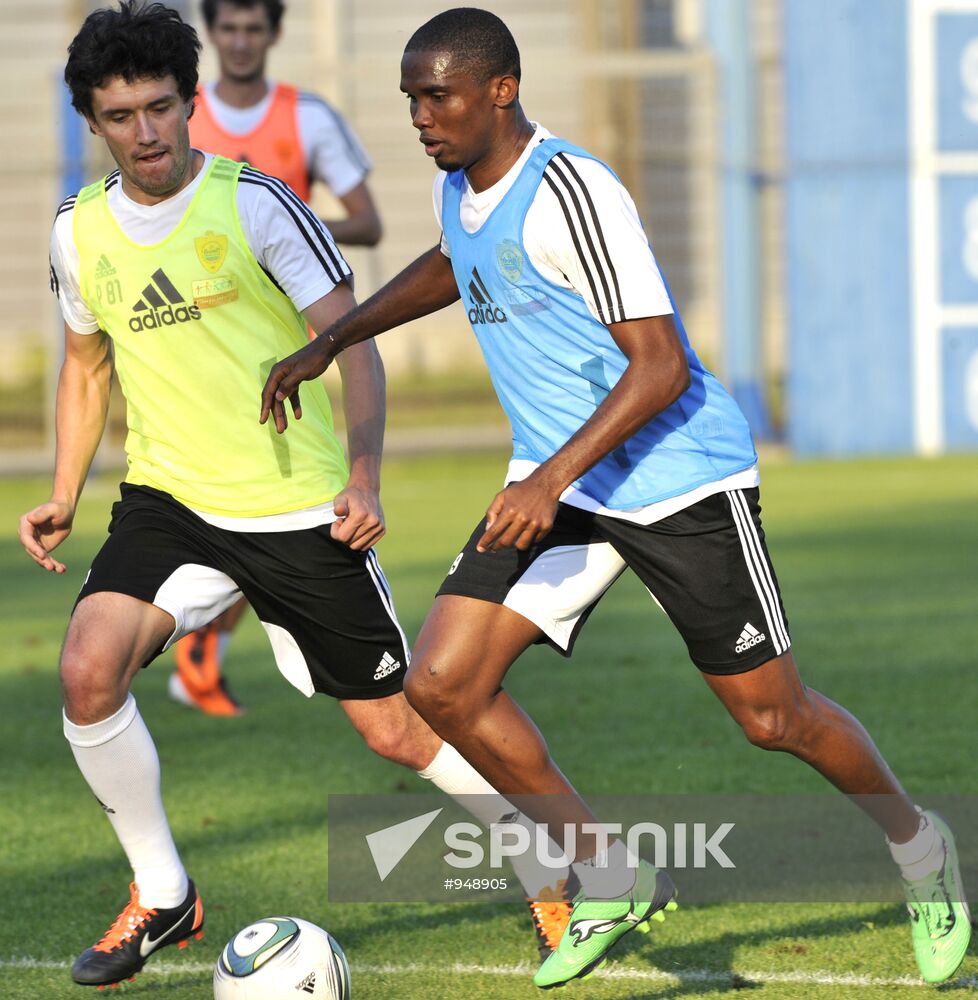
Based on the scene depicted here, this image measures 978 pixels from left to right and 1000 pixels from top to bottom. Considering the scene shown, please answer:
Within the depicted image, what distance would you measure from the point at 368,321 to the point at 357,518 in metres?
0.52

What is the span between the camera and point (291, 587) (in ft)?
14.7

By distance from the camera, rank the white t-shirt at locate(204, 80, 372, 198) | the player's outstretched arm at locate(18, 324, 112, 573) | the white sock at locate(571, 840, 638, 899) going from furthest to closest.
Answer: the white t-shirt at locate(204, 80, 372, 198) < the player's outstretched arm at locate(18, 324, 112, 573) < the white sock at locate(571, 840, 638, 899)

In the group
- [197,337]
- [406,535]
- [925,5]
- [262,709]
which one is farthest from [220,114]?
[925,5]

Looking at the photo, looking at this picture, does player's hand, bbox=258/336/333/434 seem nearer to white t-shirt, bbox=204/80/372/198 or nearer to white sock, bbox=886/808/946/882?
white sock, bbox=886/808/946/882

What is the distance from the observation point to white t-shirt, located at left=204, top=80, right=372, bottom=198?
7.58 meters

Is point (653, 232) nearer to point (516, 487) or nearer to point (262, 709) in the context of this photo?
point (262, 709)

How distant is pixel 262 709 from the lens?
25.4ft

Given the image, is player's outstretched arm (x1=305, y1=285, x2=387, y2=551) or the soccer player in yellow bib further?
the soccer player in yellow bib

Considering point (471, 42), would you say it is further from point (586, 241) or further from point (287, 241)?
point (287, 241)

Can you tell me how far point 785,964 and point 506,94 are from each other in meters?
2.09

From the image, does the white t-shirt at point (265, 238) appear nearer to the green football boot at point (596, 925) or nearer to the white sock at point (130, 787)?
the white sock at point (130, 787)

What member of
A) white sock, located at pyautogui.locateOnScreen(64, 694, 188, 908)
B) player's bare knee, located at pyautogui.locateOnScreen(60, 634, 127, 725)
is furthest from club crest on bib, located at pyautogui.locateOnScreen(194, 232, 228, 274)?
white sock, located at pyautogui.locateOnScreen(64, 694, 188, 908)

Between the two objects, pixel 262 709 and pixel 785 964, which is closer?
pixel 785 964

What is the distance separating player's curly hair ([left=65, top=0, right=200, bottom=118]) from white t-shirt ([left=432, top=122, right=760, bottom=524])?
2.88 ft
